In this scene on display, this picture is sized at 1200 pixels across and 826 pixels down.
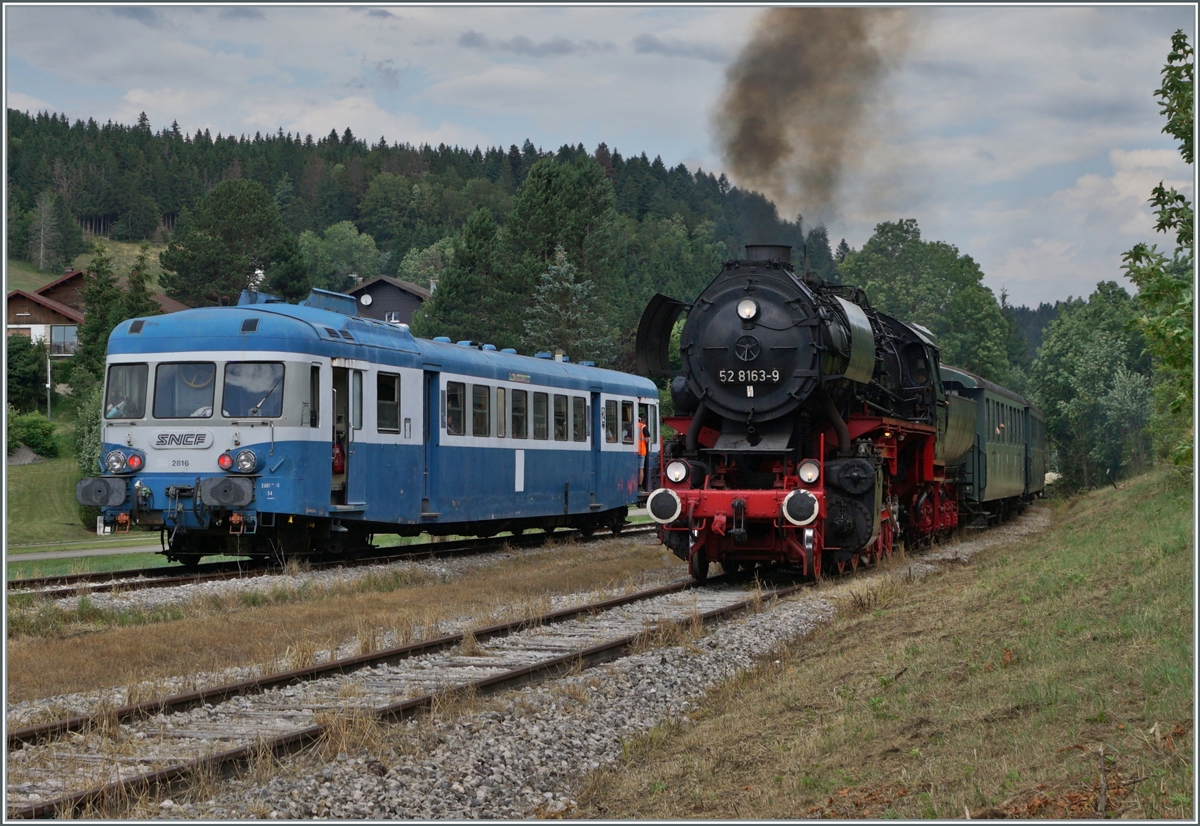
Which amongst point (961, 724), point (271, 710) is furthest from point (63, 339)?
point (961, 724)

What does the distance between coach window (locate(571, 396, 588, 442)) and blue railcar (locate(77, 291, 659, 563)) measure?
3.36 m

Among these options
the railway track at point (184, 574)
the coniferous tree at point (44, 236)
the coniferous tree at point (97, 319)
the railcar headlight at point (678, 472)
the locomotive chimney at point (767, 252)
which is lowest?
the railway track at point (184, 574)

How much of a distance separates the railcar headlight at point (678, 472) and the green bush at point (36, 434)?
4096 centimetres

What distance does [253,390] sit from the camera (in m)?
16.4

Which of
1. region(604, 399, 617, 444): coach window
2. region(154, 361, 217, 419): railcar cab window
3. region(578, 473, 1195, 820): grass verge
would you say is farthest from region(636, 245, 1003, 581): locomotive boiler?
region(604, 399, 617, 444): coach window

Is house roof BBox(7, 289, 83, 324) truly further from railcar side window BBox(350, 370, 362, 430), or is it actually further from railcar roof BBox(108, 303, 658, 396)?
railcar side window BBox(350, 370, 362, 430)

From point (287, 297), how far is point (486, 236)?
627 inches

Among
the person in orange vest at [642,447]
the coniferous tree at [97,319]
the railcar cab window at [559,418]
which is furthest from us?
the coniferous tree at [97,319]

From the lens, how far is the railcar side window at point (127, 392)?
55.0 feet

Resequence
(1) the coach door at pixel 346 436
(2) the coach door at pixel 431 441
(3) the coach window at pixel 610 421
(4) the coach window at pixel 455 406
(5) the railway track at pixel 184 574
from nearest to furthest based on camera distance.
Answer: (5) the railway track at pixel 184 574 → (1) the coach door at pixel 346 436 → (2) the coach door at pixel 431 441 → (4) the coach window at pixel 455 406 → (3) the coach window at pixel 610 421

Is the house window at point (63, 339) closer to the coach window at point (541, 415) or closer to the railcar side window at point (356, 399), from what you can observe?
the coach window at point (541, 415)

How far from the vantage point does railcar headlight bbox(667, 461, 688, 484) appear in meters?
16.0

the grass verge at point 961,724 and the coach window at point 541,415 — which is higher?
the coach window at point 541,415

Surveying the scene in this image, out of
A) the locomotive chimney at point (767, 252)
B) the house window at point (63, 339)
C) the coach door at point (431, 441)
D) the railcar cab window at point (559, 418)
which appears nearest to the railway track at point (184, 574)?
the coach door at point (431, 441)
